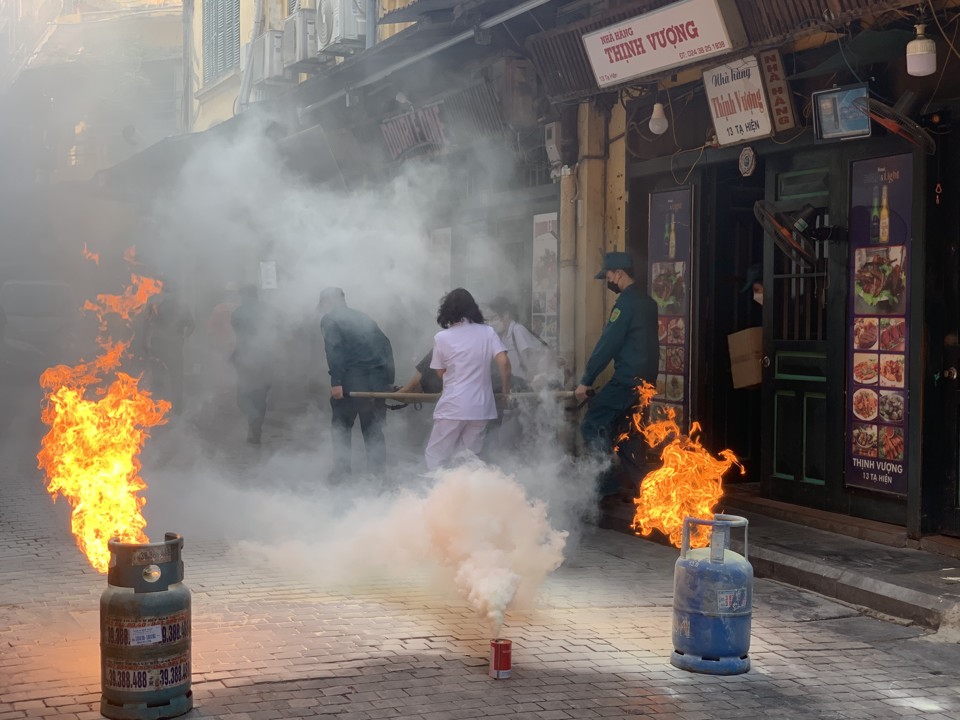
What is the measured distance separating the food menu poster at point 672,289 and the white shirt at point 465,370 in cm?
232

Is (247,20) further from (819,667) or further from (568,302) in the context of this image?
(819,667)

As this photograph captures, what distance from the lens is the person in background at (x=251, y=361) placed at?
1392 centimetres

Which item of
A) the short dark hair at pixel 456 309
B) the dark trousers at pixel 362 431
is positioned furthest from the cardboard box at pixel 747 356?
the dark trousers at pixel 362 431

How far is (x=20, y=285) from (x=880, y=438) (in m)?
22.6

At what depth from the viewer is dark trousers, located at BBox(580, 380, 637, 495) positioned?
30.1ft

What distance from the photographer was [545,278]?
39.4ft

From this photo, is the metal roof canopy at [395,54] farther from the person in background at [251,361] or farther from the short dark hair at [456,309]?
the short dark hair at [456,309]

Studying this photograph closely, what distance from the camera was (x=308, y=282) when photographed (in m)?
14.9

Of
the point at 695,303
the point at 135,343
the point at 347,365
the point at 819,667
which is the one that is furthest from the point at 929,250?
the point at 135,343

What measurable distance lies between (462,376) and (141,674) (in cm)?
430

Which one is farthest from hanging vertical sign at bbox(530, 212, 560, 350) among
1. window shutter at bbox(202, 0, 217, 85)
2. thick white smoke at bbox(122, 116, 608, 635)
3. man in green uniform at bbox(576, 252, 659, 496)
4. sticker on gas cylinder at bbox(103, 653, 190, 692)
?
window shutter at bbox(202, 0, 217, 85)

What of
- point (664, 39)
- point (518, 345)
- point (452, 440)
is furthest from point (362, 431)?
point (664, 39)

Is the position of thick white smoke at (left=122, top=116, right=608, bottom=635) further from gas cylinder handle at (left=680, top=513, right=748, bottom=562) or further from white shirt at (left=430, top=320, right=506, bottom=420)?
gas cylinder handle at (left=680, top=513, right=748, bottom=562)

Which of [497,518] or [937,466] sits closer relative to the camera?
[497,518]
